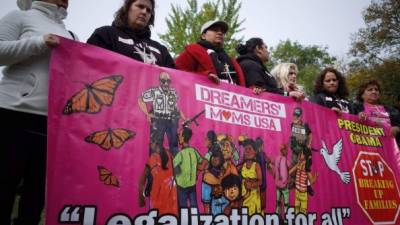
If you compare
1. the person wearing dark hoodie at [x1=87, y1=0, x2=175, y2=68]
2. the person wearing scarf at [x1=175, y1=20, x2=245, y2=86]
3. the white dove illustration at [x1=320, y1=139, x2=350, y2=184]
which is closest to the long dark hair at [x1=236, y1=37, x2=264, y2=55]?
the person wearing scarf at [x1=175, y1=20, x2=245, y2=86]

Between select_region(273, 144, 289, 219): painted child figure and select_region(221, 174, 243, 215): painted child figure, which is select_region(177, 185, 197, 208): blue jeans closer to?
select_region(221, 174, 243, 215): painted child figure

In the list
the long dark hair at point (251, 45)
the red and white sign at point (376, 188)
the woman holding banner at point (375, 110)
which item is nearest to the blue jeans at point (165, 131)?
the long dark hair at point (251, 45)

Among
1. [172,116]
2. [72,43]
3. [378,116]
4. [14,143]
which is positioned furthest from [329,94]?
[14,143]

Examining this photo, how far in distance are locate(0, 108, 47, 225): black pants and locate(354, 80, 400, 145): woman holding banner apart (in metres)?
3.75

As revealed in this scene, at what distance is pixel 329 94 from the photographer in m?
4.39

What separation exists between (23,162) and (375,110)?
443 centimetres

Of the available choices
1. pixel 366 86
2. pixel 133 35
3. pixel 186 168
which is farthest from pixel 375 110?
pixel 133 35

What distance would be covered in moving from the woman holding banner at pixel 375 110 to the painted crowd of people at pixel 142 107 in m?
0.47

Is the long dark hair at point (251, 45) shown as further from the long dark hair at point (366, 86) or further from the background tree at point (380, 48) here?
the background tree at point (380, 48)

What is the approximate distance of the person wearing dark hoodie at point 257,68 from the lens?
11.6ft

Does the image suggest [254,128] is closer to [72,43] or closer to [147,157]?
[147,157]

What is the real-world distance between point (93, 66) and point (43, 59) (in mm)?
302

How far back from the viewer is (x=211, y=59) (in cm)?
334

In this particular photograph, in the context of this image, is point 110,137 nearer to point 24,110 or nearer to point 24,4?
point 24,110
